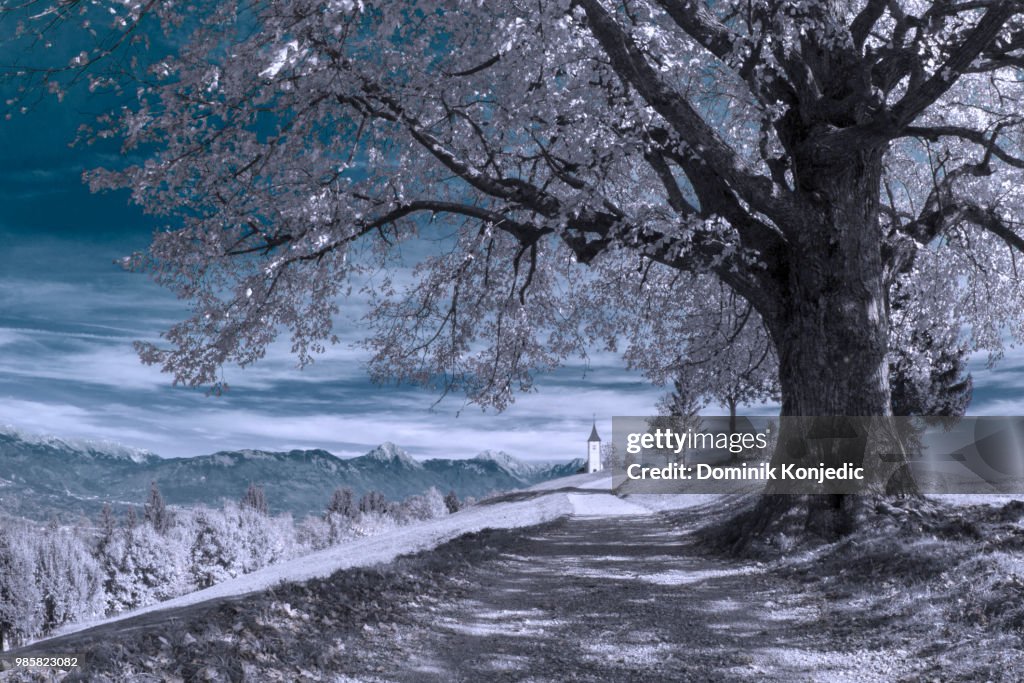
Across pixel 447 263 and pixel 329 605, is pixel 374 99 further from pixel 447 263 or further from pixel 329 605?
pixel 329 605

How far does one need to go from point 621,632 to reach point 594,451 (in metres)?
124

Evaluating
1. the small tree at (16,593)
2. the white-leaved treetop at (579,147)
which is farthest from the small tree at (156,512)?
the white-leaved treetop at (579,147)

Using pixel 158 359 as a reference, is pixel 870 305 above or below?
above

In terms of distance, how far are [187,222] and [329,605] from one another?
24.7ft

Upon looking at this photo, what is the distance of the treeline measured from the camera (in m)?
45.0

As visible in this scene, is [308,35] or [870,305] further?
[870,305]

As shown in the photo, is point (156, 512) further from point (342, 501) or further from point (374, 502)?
point (374, 502)

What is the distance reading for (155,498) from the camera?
268ft

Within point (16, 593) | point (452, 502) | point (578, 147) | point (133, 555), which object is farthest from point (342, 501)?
point (578, 147)

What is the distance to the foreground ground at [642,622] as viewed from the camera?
6059 millimetres

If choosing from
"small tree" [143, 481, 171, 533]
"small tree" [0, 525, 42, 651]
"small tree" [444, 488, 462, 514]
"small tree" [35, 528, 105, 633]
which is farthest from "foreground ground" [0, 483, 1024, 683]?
"small tree" [444, 488, 462, 514]

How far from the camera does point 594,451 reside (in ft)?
427

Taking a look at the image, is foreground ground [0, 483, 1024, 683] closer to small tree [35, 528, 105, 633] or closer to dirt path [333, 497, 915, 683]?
dirt path [333, 497, 915, 683]

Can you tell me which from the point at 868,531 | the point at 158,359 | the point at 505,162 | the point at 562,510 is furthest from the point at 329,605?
the point at 562,510
